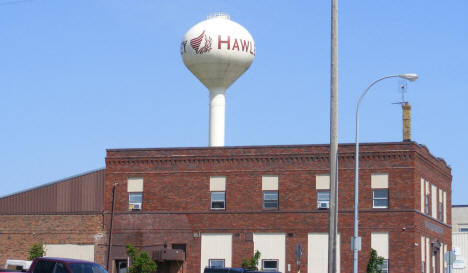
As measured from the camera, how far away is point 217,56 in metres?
56.1

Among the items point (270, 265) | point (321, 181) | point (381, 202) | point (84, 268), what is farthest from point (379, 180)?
point (84, 268)

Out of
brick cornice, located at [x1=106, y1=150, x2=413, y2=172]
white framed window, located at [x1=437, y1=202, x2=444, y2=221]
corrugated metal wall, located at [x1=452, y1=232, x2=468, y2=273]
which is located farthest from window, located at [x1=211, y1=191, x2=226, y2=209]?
corrugated metal wall, located at [x1=452, y1=232, x2=468, y2=273]

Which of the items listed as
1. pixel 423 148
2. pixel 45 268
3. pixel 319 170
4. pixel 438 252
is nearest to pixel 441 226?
pixel 438 252

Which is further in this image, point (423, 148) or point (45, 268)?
point (423, 148)

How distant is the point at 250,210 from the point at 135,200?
25.1ft

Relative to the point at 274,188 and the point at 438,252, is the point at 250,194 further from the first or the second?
the point at 438,252

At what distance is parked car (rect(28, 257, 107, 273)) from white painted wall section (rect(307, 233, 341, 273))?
2673 centimetres

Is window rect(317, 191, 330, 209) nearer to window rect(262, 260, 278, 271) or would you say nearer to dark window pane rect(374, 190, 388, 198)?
dark window pane rect(374, 190, 388, 198)

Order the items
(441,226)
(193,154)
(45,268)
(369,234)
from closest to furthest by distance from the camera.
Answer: (45,268)
(369,234)
(193,154)
(441,226)

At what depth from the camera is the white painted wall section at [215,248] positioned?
54.6 metres

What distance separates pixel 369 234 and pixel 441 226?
998 cm

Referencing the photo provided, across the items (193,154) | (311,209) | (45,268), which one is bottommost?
(45,268)

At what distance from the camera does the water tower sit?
56.1 meters

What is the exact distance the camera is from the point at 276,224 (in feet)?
178
